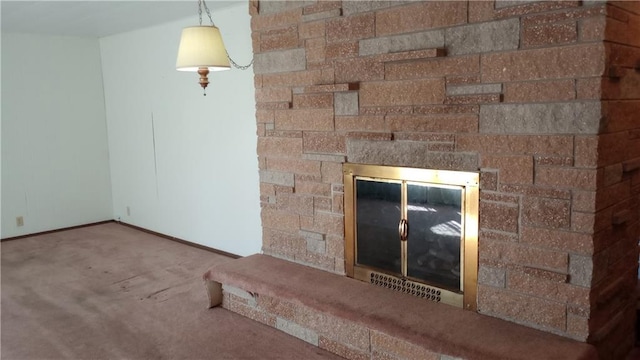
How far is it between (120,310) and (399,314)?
6.71 ft

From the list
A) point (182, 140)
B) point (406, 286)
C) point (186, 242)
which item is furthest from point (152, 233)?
point (406, 286)

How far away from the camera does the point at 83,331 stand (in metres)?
3.15

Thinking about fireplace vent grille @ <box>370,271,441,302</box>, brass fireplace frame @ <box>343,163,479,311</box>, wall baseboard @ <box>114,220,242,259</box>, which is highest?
brass fireplace frame @ <box>343,163,479,311</box>

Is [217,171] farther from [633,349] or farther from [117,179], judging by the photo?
[633,349]

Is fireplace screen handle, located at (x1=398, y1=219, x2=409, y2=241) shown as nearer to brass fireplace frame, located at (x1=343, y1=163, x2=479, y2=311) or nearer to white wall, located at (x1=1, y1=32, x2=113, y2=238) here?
brass fireplace frame, located at (x1=343, y1=163, x2=479, y2=311)

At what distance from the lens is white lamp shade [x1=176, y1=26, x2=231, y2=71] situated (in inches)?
117

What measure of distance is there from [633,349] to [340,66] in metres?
2.09

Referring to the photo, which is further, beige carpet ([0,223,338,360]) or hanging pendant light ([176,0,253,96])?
hanging pendant light ([176,0,253,96])

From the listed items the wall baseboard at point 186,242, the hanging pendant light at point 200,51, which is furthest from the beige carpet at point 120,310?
the hanging pendant light at point 200,51

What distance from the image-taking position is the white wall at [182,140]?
429 cm

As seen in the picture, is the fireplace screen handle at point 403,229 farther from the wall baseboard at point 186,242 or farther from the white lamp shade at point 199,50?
the wall baseboard at point 186,242

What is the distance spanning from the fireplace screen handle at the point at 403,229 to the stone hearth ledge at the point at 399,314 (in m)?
0.31

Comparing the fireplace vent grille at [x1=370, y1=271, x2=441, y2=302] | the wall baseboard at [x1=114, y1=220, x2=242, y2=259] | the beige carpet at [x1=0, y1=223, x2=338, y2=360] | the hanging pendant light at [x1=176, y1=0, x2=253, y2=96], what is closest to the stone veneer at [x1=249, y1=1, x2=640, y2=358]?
the fireplace vent grille at [x1=370, y1=271, x2=441, y2=302]

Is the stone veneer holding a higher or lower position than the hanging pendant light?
lower
